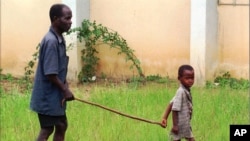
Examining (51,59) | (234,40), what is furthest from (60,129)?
(234,40)

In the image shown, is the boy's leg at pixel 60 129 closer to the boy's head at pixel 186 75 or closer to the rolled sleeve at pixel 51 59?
the rolled sleeve at pixel 51 59

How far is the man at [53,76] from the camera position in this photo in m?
5.19

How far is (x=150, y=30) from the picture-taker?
984 cm

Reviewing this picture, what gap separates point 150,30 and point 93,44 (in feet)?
3.22

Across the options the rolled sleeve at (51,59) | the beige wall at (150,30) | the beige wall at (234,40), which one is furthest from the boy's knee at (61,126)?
the beige wall at (234,40)

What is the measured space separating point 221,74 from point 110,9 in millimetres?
2153

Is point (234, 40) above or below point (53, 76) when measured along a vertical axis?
above

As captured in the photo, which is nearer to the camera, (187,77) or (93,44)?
(187,77)

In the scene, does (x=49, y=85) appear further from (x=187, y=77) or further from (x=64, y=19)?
(x=187, y=77)

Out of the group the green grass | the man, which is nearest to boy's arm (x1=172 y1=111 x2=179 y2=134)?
the green grass

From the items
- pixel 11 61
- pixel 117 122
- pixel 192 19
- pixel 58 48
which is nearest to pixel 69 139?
pixel 117 122

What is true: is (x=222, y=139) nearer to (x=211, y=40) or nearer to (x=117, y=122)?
(x=117, y=122)

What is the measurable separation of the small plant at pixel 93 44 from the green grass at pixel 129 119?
1.49 meters

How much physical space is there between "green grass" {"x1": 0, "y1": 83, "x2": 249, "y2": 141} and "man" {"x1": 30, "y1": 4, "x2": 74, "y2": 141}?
87 cm
